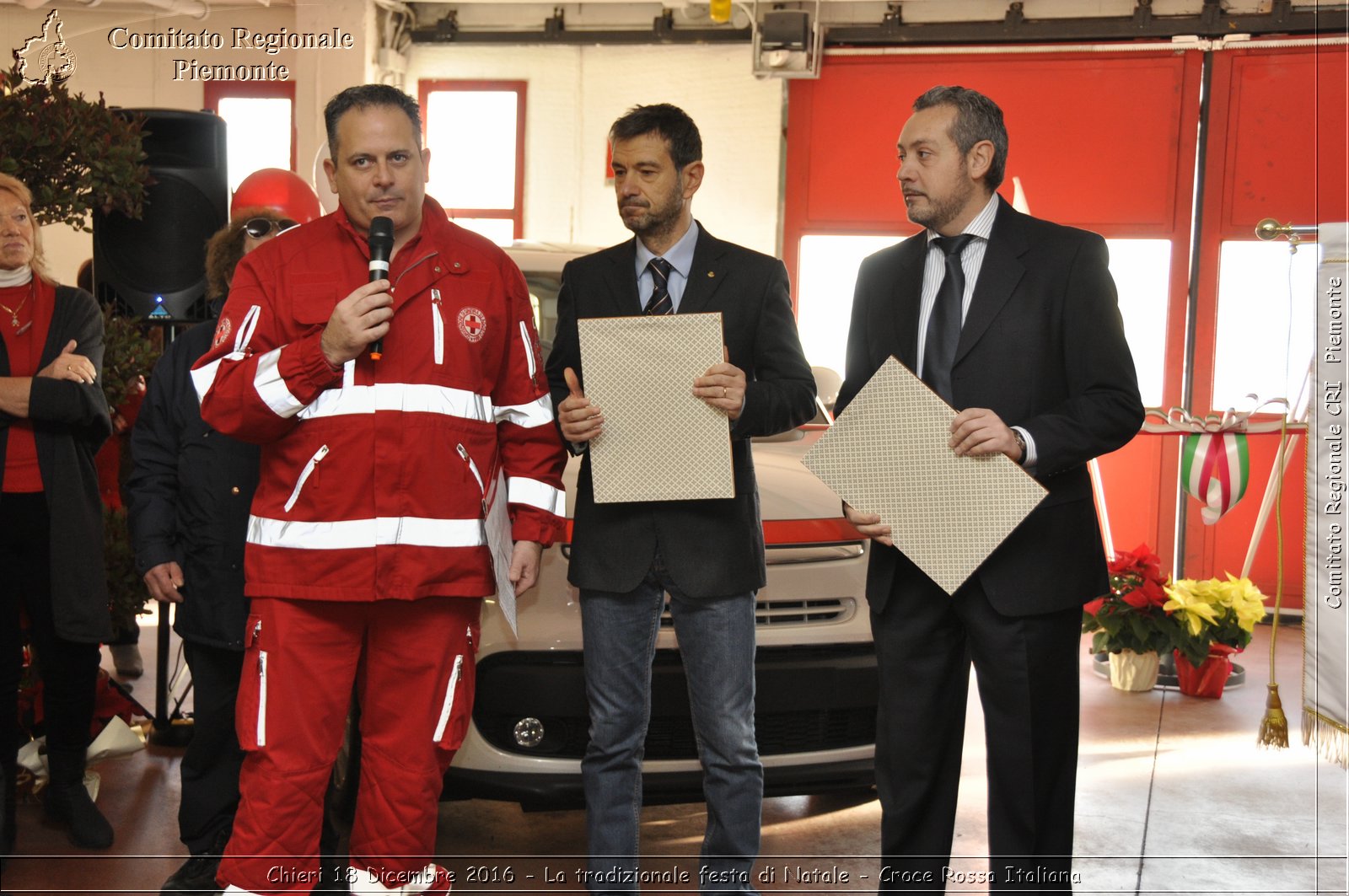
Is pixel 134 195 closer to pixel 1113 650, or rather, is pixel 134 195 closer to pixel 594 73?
pixel 1113 650

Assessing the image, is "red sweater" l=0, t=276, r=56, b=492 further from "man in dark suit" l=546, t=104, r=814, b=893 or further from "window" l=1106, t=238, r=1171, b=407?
"window" l=1106, t=238, r=1171, b=407

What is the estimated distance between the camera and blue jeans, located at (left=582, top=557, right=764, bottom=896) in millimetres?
2854

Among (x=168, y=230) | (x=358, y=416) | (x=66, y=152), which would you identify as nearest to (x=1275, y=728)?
(x=358, y=416)

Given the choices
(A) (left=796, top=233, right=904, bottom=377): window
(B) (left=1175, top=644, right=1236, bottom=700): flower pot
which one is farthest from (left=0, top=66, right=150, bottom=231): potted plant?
(A) (left=796, top=233, right=904, bottom=377): window

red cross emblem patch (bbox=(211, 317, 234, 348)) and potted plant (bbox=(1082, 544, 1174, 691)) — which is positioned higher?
red cross emblem patch (bbox=(211, 317, 234, 348))

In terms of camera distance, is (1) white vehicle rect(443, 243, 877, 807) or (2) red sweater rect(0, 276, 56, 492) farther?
(2) red sweater rect(0, 276, 56, 492)

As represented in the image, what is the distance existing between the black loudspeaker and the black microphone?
2.44 m

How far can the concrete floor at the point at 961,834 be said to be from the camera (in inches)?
135

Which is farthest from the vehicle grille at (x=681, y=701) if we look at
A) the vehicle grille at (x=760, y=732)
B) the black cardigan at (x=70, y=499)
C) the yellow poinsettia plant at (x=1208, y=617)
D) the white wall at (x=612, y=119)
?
the white wall at (x=612, y=119)

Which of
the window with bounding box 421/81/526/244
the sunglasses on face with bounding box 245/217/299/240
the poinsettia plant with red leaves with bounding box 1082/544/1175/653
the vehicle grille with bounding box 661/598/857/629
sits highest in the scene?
the window with bounding box 421/81/526/244

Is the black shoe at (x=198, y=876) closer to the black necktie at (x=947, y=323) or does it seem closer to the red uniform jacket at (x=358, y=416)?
the red uniform jacket at (x=358, y=416)

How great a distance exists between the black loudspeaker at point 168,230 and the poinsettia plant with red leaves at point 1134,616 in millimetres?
4221

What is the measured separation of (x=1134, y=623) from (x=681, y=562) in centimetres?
386

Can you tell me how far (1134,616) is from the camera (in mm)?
5988
